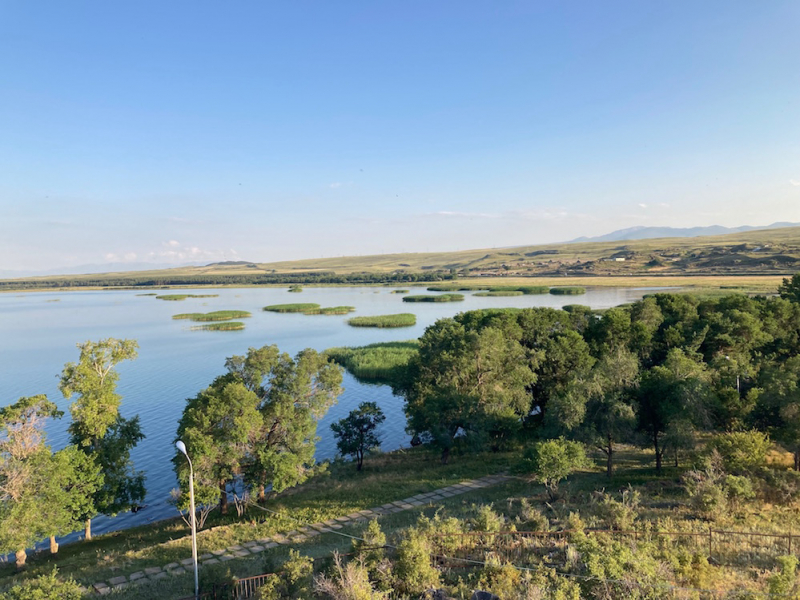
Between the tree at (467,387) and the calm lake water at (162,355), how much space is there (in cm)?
806

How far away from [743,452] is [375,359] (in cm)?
4640

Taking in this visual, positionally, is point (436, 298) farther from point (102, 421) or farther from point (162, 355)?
point (102, 421)

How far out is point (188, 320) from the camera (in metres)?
115

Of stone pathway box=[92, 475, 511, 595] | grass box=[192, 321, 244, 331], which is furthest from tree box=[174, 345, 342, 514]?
grass box=[192, 321, 244, 331]

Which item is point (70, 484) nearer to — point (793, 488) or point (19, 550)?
point (19, 550)

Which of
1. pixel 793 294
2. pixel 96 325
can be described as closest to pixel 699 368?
pixel 793 294

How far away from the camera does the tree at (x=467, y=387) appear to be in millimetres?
36406

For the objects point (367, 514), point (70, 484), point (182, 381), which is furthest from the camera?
point (182, 381)

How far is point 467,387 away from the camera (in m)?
39.3

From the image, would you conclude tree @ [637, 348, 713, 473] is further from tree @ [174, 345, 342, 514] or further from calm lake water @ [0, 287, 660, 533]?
calm lake water @ [0, 287, 660, 533]

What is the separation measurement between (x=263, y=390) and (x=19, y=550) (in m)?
13.8

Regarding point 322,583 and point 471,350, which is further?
point 471,350

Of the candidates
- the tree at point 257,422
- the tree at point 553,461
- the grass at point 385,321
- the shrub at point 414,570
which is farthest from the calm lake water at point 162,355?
the shrub at point 414,570

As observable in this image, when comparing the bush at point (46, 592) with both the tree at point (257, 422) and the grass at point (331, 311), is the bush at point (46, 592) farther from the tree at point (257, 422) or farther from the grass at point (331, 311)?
the grass at point (331, 311)
